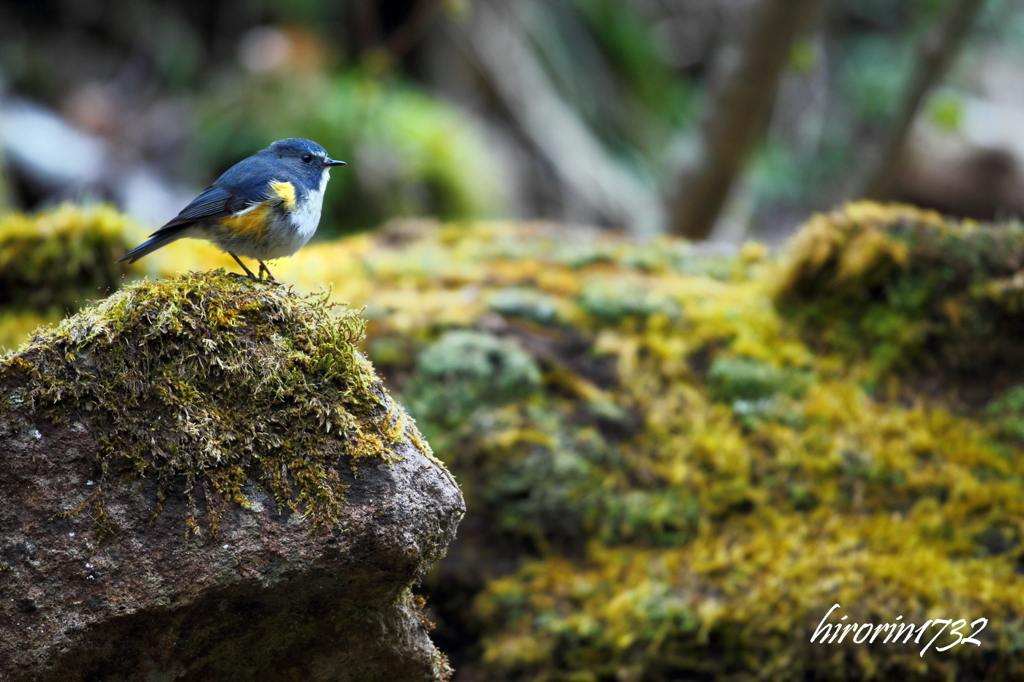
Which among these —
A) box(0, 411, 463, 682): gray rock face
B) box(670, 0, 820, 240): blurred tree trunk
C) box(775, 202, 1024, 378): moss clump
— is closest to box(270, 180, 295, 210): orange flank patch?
box(0, 411, 463, 682): gray rock face

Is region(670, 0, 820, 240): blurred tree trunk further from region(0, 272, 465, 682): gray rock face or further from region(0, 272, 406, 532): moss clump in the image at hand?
region(0, 272, 465, 682): gray rock face

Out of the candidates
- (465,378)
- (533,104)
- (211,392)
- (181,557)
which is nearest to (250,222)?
(211,392)

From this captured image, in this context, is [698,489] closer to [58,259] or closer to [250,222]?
[250,222]

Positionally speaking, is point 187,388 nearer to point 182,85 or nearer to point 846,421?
point 846,421

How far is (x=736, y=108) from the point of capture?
7.88m

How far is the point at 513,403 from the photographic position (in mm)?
4762

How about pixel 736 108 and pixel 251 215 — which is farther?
pixel 736 108

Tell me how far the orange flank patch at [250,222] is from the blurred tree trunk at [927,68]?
23.4 feet

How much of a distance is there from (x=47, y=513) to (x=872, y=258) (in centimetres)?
474

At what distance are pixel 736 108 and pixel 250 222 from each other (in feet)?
20.3

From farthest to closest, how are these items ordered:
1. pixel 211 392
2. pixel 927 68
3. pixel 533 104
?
pixel 533 104 < pixel 927 68 < pixel 211 392

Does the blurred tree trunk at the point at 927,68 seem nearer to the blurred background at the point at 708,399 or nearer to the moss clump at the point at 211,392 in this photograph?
the blurred background at the point at 708,399

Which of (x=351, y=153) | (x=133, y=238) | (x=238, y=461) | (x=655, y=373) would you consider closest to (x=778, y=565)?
(x=655, y=373)

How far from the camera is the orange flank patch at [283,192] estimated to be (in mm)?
3057
